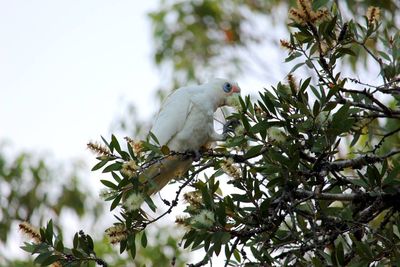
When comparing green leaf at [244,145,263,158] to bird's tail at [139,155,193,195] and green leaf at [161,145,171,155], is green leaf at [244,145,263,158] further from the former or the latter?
bird's tail at [139,155,193,195]

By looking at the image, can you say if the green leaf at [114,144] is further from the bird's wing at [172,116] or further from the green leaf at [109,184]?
the bird's wing at [172,116]

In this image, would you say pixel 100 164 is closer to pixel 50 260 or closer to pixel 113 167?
pixel 113 167

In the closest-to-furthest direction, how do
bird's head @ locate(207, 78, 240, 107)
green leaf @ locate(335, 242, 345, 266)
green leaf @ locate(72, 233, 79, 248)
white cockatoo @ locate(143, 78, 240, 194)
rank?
green leaf @ locate(335, 242, 345, 266) < green leaf @ locate(72, 233, 79, 248) < white cockatoo @ locate(143, 78, 240, 194) < bird's head @ locate(207, 78, 240, 107)

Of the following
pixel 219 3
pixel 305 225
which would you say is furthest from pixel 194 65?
pixel 305 225

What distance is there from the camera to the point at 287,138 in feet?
6.96

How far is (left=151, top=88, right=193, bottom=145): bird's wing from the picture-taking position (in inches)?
119

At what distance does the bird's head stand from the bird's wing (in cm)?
11

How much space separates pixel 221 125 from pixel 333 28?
2.86 ft

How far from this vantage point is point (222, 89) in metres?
3.24

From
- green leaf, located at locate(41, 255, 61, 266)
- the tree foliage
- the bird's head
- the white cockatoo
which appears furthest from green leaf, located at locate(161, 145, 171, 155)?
the bird's head

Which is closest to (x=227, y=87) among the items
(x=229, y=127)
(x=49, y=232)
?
(x=229, y=127)

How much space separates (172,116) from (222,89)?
1.01 feet

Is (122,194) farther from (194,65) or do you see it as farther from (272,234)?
(194,65)

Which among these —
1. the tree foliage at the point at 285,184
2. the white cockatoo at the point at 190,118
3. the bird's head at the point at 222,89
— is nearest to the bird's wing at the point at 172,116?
the white cockatoo at the point at 190,118
